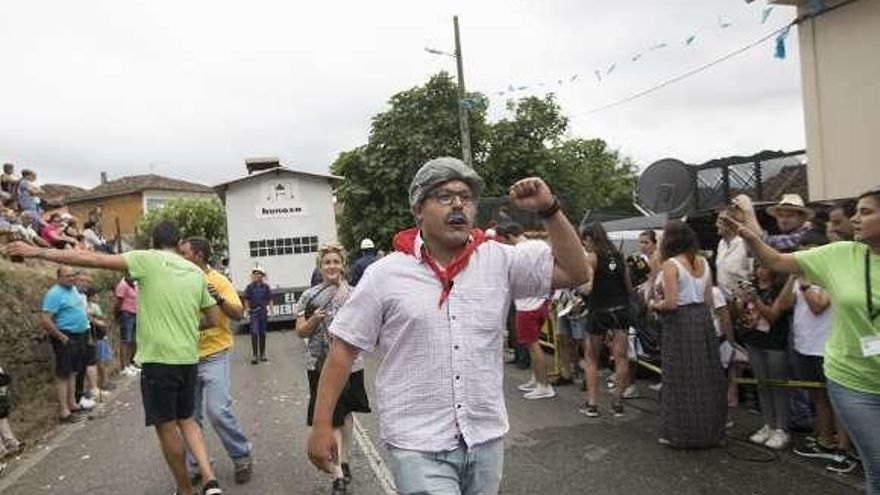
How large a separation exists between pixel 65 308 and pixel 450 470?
8073 millimetres

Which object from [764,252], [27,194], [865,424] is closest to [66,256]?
[764,252]

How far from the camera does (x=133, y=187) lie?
2657 inches

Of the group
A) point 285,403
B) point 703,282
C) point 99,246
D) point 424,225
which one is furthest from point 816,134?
point 99,246

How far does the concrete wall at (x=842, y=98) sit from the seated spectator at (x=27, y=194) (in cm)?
1492

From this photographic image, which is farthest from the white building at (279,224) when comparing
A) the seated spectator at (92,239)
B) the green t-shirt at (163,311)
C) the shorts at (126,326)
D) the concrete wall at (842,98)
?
the green t-shirt at (163,311)

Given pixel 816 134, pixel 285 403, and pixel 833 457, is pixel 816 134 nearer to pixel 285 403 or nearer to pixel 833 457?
pixel 833 457

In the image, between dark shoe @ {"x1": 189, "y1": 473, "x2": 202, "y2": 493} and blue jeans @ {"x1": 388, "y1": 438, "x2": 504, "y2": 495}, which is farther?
dark shoe @ {"x1": 189, "y1": 473, "x2": 202, "y2": 493}

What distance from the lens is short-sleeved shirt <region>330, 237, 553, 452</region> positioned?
109 inches

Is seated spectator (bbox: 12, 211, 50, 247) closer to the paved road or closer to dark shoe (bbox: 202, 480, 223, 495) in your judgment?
the paved road

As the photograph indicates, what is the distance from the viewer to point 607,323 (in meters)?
7.76

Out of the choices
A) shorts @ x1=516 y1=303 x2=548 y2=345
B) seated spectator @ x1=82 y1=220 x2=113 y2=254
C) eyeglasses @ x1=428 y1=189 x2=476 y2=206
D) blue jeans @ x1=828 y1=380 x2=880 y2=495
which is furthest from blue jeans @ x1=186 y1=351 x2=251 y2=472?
seated spectator @ x1=82 y1=220 x2=113 y2=254

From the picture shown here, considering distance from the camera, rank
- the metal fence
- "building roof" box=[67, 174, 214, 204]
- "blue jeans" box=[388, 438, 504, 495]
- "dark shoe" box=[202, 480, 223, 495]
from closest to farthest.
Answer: "blue jeans" box=[388, 438, 504, 495] → "dark shoe" box=[202, 480, 223, 495] → the metal fence → "building roof" box=[67, 174, 214, 204]

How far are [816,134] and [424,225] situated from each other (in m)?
9.25

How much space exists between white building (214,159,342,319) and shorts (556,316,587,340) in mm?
12771
